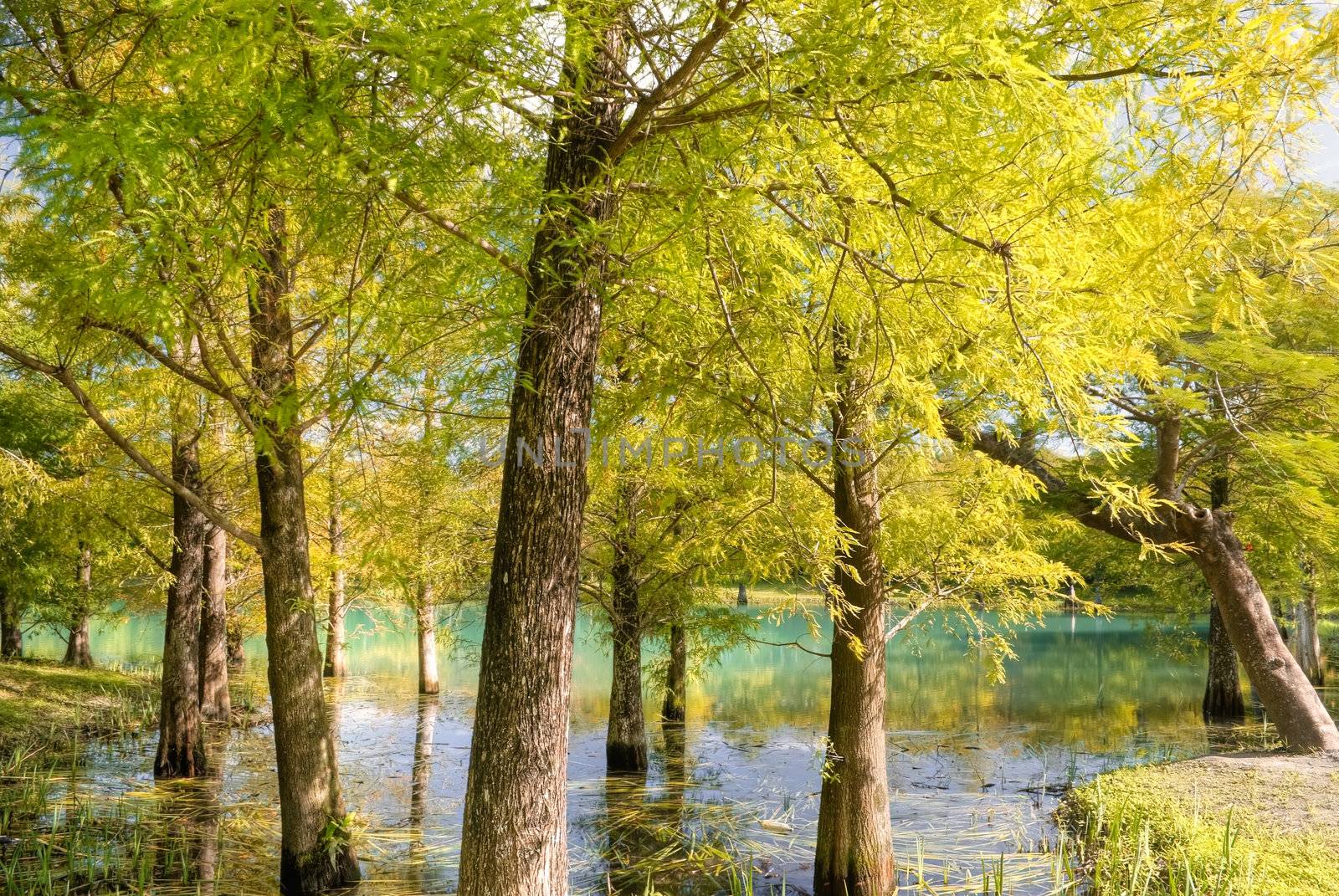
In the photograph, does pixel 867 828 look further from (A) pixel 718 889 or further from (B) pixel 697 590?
(B) pixel 697 590

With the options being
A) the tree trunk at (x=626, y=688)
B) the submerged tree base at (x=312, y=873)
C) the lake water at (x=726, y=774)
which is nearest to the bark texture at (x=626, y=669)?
the tree trunk at (x=626, y=688)

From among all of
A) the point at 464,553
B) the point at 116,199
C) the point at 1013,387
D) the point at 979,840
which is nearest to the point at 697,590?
the point at 464,553

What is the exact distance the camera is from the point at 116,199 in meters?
5.04

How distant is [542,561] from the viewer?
4125 mm

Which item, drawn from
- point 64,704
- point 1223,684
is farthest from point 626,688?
point 1223,684

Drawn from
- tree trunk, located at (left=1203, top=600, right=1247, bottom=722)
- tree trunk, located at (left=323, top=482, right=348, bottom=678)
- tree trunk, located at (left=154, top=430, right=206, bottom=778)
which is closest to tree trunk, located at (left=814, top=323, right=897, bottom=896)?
tree trunk, located at (left=154, top=430, right=206, bottom=778)

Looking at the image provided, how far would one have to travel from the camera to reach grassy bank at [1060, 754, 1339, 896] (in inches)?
217

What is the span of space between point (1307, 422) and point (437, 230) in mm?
10335

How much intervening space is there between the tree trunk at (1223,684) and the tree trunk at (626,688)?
1015cm

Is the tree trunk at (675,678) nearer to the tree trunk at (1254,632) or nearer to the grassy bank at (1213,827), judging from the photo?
the grassy bank at (1213,827)

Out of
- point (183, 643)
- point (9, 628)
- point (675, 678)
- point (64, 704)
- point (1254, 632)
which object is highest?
point (1254, 632)

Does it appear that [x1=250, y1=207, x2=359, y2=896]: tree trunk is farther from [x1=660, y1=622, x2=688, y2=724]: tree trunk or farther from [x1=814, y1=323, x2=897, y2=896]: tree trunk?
[x1=660, y1=622, x2=688, y2=724]: tree trunk

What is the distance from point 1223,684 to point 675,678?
9320mm

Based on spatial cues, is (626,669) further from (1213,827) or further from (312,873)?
(1213,827)
